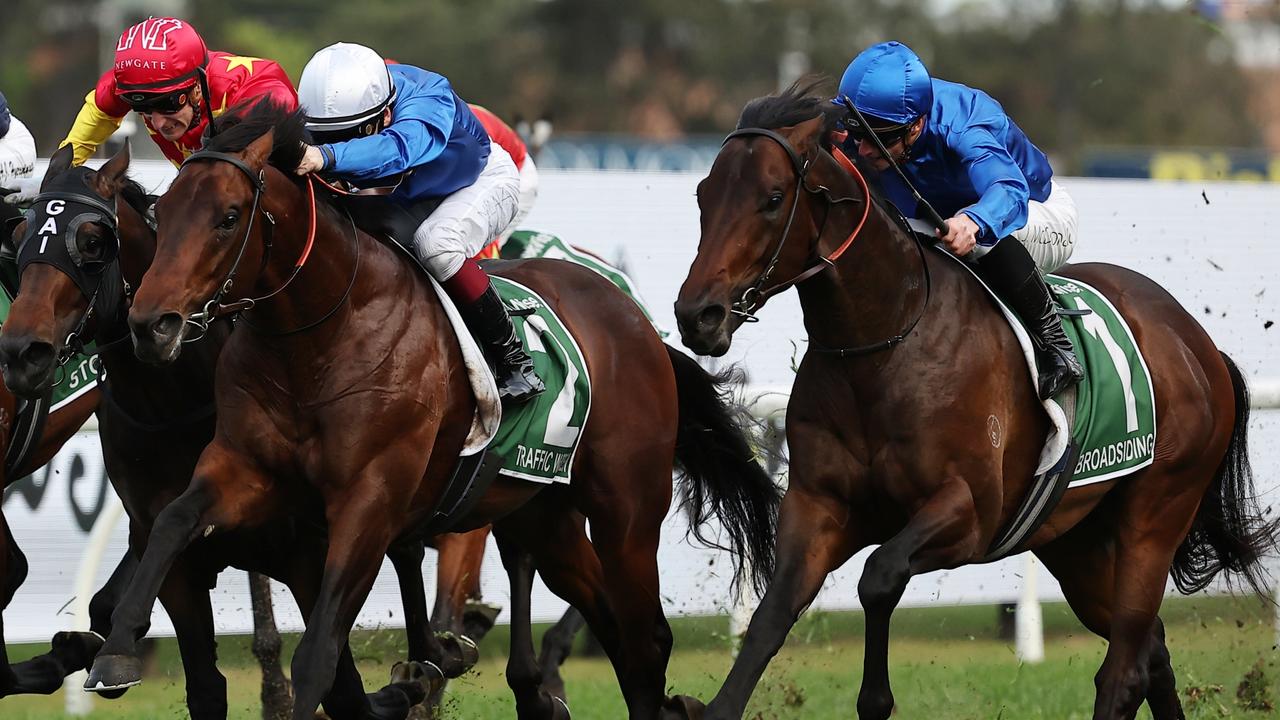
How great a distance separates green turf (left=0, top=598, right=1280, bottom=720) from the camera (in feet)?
21.2

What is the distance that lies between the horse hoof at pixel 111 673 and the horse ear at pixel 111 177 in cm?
130

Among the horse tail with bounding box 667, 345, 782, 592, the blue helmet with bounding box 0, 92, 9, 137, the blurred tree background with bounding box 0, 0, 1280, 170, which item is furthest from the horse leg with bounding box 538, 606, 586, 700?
the blurred tree background with bounding box 0, 0, 1280, 170

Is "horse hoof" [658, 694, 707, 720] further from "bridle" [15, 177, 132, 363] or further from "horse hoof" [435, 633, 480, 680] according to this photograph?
"bridle" [15, 177, 132, 363]

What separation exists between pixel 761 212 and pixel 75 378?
2.32m

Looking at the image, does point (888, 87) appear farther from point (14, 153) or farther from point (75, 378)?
point (14, 153)

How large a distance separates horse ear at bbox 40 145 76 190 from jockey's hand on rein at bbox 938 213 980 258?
2304 mm

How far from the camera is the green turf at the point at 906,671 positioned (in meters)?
6.45

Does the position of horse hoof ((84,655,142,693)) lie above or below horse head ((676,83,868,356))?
below

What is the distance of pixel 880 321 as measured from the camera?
4.56 meters

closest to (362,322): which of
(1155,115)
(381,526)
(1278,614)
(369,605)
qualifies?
(381,526)

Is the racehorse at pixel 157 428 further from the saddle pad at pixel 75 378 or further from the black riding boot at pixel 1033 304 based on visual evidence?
the black riding boot at pixel 1033 304

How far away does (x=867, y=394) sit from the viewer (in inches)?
178

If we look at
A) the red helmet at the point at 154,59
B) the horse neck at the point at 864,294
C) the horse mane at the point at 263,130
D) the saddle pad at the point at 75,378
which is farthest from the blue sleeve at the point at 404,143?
the saddle pad at the point at 75,378

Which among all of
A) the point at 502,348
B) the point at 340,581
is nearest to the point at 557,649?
the point at 502,348
